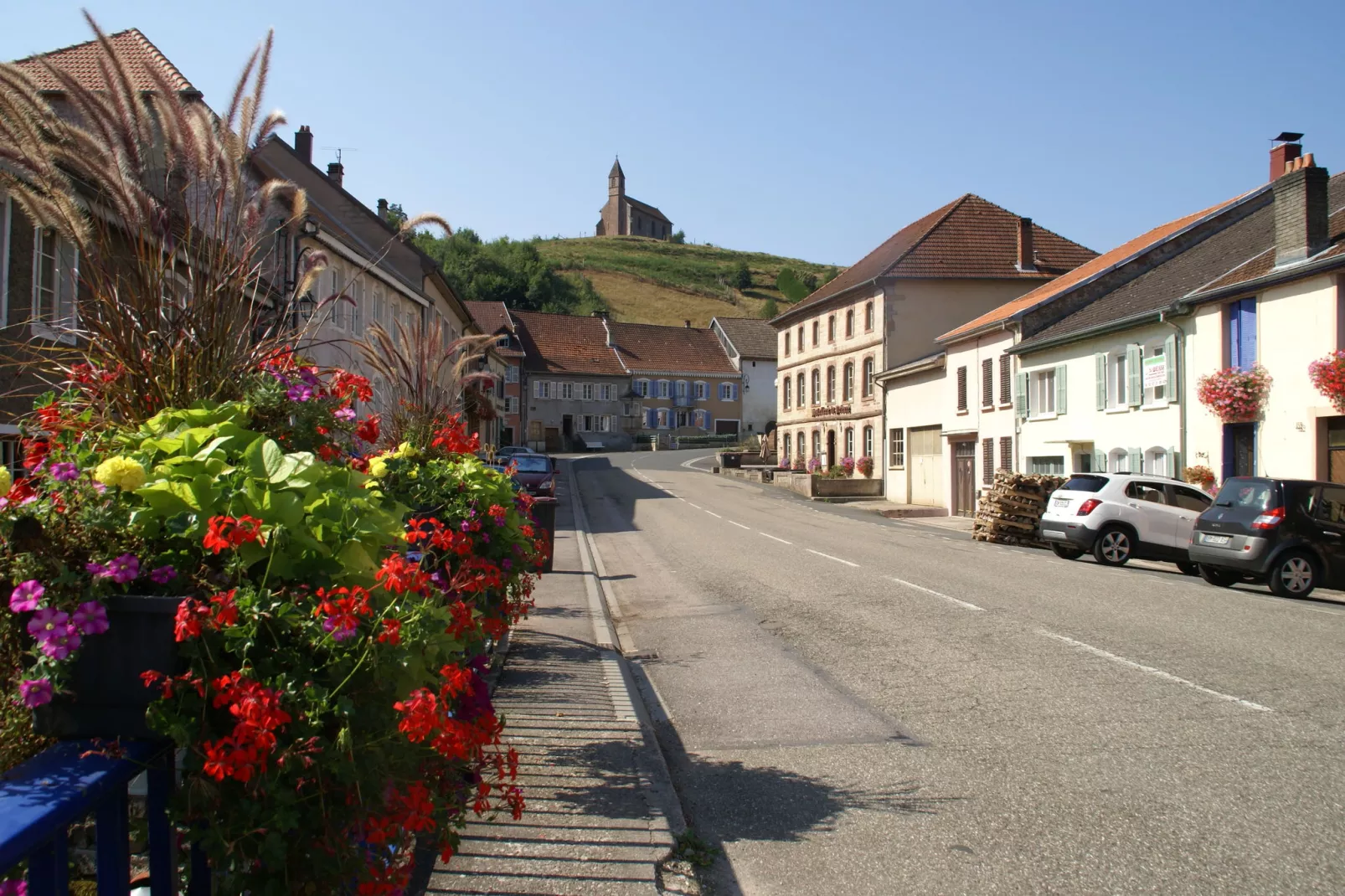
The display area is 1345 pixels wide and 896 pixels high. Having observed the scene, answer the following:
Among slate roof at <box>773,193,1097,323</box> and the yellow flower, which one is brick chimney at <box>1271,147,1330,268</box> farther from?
slate roof at <box>773,193,1097,323</box>

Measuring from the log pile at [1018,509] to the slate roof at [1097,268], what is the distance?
26.5 feet

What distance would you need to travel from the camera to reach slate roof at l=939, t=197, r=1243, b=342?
2934 cm

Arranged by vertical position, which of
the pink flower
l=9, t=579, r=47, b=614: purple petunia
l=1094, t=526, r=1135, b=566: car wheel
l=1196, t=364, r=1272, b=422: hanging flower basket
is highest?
l=1196, t=364, r=1272, b=422: hanging flower basket

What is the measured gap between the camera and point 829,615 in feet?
37.1

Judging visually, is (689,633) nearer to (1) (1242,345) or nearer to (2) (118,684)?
(2) (118,684)

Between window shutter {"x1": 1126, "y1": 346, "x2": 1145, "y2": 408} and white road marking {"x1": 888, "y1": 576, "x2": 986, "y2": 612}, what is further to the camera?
window shutter {"x1": 1126, "y1": 346, "x2": 1145, "y2": 408}

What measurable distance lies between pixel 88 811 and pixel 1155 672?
25.8ft

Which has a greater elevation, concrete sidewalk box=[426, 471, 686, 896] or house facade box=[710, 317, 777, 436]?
house facade box=[710, 317, 777, 436]

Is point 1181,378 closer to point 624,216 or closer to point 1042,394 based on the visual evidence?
point 1042,394

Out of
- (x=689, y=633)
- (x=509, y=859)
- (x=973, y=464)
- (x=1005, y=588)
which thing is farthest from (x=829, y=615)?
(x=973, y=464)

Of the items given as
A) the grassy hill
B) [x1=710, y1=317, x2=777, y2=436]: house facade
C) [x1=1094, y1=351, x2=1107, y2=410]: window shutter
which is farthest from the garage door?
the grassy hill

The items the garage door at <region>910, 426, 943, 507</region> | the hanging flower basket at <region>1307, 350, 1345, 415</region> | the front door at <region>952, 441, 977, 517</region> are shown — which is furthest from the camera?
the garage door at <region>910, 426, 943, 507</region>

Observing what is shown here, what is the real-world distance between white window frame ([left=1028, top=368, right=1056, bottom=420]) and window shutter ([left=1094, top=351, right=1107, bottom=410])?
90.3 inches

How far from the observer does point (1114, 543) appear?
58.9ft
